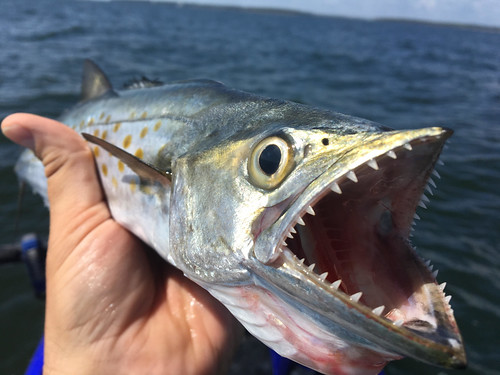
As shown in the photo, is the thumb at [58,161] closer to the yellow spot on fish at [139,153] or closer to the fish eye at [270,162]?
the yellow spot on fish at [139,153]

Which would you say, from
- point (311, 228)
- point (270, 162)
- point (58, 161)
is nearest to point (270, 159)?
point (270, 162)

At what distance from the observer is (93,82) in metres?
3.73

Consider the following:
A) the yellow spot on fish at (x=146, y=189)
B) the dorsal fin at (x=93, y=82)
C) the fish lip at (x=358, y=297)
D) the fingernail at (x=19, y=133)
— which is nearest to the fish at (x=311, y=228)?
the fish lip at (x=358, y=297)

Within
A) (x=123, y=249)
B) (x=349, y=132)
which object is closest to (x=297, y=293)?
(x=349, y=132)

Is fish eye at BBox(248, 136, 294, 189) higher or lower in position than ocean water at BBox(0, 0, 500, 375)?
higher

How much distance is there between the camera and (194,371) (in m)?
2.25

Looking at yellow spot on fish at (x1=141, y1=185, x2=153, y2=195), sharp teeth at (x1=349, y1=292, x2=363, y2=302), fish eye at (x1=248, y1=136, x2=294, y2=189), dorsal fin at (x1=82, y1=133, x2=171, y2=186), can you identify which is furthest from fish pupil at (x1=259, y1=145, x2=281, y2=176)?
yellow spot on fish at (x1=141, y1=185, x2=153, y2=195)

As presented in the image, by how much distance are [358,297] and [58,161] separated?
2.18 m

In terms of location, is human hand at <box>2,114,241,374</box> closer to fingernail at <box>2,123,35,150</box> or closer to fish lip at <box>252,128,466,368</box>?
fingernail at <box>2,123,35,150</box>

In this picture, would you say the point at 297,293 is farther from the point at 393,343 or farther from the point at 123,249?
the point at 123,249

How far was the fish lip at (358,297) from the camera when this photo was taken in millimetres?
1163

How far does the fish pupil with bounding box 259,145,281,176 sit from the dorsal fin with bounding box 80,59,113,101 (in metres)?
2.50

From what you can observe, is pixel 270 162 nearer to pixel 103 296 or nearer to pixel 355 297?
pixel 355 297

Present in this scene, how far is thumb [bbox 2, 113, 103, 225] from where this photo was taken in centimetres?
248
